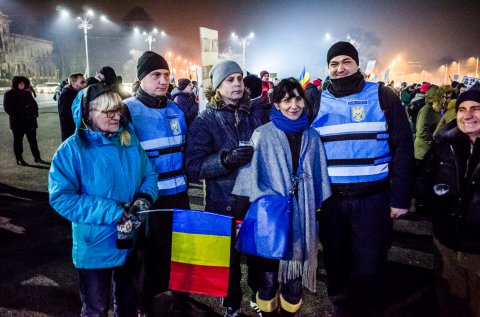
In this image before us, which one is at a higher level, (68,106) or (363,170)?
(68,106)

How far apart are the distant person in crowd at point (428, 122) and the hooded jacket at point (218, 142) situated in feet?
14.3

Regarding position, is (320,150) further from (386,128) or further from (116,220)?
(116,220)

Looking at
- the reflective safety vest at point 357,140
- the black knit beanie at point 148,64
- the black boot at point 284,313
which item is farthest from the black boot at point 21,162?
the reflective safety vest at point 357,140

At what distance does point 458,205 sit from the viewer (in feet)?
9.50

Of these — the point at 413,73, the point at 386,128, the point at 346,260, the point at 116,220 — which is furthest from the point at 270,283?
the point at 413,73

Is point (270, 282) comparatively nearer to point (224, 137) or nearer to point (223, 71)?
point (224, 137)

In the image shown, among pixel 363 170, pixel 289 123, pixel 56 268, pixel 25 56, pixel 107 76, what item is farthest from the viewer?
pixel 25 56

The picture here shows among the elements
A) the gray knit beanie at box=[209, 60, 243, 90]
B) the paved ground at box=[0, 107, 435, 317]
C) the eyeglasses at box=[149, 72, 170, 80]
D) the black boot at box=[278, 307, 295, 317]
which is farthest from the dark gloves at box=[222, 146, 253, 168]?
the paved ground at box=[0, 107, 435, 317]

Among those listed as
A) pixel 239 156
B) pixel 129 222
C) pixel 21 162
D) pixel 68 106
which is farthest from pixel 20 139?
pixel 239 156

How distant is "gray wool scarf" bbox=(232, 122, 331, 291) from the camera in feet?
9.80

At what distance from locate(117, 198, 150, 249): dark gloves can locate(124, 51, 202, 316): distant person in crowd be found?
0.52m

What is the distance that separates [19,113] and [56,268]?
23.5 feet

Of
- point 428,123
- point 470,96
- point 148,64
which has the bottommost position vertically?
point 428,123

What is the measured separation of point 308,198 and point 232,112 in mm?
1024
